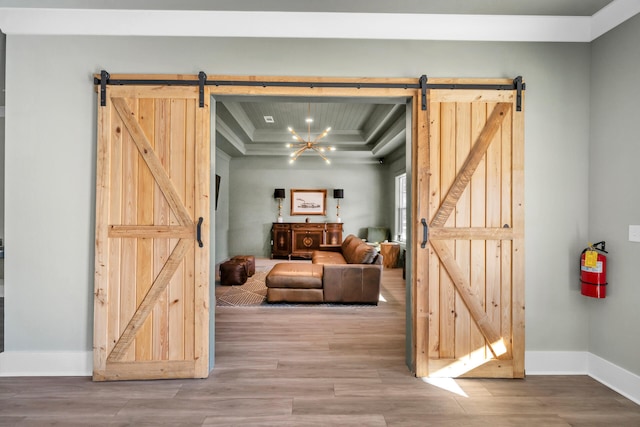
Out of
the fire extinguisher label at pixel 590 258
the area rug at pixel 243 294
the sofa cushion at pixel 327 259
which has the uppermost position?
the fire extinguisher label at pixel 590 258

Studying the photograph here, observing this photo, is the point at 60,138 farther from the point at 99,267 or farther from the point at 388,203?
the point at 388,203

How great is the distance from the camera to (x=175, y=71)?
2.65 m

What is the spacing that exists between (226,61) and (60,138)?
1.49 metres

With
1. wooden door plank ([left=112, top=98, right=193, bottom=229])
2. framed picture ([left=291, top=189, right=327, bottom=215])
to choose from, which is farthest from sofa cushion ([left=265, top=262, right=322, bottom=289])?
framed picture ([left=291, top=189, right=327, bottom=215])

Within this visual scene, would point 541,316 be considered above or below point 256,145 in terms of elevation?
below

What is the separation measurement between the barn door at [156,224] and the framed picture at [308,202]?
627cm

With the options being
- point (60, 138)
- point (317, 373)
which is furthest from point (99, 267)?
point (317, 373)

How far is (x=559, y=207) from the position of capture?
107 inches

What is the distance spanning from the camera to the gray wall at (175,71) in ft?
8.56

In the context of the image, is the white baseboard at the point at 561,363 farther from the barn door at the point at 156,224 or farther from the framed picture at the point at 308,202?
the framed picture at the point at 308,202

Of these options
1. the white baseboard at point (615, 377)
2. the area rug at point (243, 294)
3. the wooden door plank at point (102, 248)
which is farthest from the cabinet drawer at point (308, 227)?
the white baseboard at point (615, 377)

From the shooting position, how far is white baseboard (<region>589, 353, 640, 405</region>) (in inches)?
91.6

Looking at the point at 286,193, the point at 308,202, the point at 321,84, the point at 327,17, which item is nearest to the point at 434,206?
the point at 321,84

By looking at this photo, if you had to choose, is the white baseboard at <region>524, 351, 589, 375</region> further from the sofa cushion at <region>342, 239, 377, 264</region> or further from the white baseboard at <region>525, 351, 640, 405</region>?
the sofa cushion at <region>342, 239, 377, 264</region>
